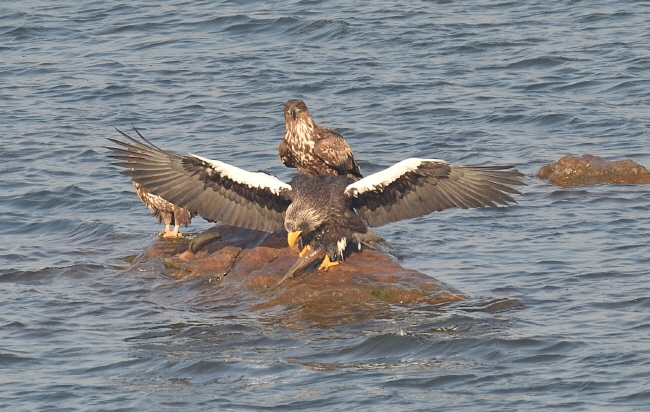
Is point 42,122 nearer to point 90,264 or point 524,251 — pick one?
point 90,264

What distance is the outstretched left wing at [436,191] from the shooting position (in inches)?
362

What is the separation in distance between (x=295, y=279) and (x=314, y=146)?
4.35ft

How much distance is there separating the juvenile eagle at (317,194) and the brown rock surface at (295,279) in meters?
0.21

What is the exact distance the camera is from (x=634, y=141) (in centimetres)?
1346

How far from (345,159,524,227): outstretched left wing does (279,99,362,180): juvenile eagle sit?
0.75 metres

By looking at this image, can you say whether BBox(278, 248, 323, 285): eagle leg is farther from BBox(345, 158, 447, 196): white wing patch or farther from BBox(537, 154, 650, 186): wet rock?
BBox(537, 154, 650, 186): wet rock

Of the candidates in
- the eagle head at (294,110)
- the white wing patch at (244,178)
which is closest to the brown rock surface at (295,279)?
the white wing patch at (244,178)

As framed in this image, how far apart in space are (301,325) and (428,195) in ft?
4.88

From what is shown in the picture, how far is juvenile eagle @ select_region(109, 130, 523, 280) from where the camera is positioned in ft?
29.9

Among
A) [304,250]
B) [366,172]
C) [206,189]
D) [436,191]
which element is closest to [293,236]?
[304,250]

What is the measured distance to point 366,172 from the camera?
1305 cm

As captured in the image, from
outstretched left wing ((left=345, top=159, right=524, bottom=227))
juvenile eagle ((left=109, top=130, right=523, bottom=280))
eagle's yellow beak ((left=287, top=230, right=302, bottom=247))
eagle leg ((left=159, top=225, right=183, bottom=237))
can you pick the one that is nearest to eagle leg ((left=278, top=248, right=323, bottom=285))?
juvenile eagle ((left=109, top=130, right=523, bottom=280))

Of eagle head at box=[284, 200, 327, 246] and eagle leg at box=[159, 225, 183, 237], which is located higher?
eagle head at box=[284, 200, 327, 246]

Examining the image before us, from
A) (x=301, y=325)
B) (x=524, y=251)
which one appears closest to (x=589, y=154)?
(x=524, y=251)
